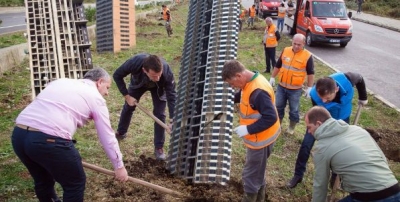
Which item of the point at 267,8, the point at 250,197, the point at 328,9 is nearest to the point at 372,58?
the point at 328,9

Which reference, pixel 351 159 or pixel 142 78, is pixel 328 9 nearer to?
pixel 142 78

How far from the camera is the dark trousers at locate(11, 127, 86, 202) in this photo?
107 inches

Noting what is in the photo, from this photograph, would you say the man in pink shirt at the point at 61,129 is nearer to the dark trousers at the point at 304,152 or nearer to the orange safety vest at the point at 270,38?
the dark trousers at the point at 304,152

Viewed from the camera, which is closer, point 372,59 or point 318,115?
point 318,115

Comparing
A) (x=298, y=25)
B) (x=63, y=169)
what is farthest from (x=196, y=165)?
(x=298, y=25)

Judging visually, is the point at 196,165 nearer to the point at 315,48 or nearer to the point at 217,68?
the point at 217,68

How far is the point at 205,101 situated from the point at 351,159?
108 inches

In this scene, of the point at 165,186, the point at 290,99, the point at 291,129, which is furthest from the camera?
the point at 291,129

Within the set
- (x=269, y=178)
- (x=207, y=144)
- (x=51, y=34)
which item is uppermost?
(x=51, y=34)

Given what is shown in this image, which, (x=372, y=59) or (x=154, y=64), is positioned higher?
(x=154, y=64)

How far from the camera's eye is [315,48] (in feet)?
45.8

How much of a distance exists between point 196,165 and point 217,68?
1948mm

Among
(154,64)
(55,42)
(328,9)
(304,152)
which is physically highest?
(328,9)

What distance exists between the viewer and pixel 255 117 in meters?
3.35
